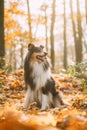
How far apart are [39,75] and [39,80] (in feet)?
0.39

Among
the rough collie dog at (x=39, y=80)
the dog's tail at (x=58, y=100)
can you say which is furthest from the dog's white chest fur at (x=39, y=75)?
the dog's tail at (x=58, y=100)

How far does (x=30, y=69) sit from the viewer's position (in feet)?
26.0

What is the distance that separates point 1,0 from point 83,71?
15.6 feet

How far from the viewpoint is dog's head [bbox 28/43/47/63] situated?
778 centimetres

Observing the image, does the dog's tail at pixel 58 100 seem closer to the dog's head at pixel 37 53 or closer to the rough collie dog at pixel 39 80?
the rough collie dog at pixel 39 80

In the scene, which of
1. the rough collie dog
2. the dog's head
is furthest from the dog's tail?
the dog's head

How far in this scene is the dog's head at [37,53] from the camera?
7.78 metres

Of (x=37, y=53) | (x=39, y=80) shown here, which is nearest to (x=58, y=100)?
(x=39, y=80)

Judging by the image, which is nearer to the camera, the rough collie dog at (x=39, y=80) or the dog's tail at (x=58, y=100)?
the rough collie dog at (x=39, y=80)

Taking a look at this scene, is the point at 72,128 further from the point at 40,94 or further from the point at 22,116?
the point at 40,94

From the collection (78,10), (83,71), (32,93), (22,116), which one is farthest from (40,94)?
(78,10)

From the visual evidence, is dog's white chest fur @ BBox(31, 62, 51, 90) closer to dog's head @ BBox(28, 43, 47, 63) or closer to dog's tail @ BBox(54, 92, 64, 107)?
dog's head @ BBox(28, 43, 47, 63)

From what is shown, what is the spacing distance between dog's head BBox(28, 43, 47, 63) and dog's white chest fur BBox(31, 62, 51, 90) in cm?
11

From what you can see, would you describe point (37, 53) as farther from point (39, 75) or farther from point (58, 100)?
point (58, 100)
